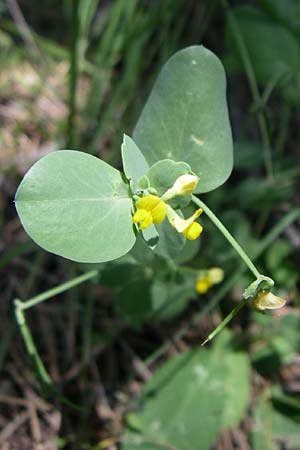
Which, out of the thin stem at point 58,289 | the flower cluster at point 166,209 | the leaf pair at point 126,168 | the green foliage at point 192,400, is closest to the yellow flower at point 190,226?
the flower cluster at point 166,209

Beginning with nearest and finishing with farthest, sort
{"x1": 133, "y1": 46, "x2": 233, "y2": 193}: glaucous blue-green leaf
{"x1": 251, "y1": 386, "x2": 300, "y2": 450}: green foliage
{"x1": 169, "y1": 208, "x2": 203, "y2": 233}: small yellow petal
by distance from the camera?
{"x1": 169, "y1": 208, "x2": 203, "y2": 233}: small yellow petal, {"x1": 133, "y1": 46, "x2": 233, "y2": 193}: glaucous blue-green leaf, {"x1": 251, "y1": 386, "x2": 300, "y2": 450}: green foliage

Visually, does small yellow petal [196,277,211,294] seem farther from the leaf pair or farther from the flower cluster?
the flower cluster

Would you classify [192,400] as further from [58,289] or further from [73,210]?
[73,210]

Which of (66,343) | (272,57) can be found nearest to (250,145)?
(272,57)

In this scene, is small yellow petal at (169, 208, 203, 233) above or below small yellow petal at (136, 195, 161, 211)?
below

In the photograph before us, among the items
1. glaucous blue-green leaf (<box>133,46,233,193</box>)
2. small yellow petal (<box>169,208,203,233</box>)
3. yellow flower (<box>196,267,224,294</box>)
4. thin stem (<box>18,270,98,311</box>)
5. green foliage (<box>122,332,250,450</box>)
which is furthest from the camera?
green foliage (<box>122,332,250,450</box>)

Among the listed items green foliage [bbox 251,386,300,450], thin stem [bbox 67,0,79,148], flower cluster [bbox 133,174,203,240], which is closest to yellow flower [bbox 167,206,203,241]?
flower cluster [bbox 133,174,203,240]

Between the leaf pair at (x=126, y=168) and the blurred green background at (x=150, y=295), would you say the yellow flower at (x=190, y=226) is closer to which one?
the leaf pair at (x=126, y=168)
